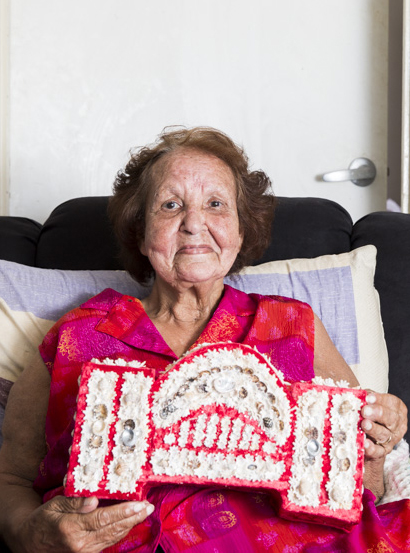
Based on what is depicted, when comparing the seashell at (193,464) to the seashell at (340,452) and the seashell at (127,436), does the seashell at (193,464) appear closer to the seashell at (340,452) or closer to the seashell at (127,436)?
the seashell at (127,436)

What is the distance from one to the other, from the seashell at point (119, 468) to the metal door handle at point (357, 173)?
1935 millimetres

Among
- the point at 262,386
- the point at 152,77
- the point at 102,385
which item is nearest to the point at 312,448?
the point at 262,386

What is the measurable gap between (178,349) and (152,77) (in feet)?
5.35

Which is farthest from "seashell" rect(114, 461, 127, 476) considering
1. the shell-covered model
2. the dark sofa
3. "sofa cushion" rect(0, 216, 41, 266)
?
"sofa cushion" rect(0, 216, 41, 266)

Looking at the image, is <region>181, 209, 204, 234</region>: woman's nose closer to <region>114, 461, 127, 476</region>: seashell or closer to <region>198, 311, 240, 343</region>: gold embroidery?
<region>198, 311, 240, 343</region>: gold embroidery

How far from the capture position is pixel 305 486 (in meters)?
1.01

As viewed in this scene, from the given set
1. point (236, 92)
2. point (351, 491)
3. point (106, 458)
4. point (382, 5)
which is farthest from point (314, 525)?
point (382, 5)

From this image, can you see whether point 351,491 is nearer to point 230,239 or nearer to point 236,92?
point 230,239

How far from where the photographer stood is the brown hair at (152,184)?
1.55m

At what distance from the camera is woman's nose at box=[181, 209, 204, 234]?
1.39m

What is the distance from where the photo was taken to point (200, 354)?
1.05 metres

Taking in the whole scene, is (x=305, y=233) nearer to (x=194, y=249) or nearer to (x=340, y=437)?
(x=194, y=249)

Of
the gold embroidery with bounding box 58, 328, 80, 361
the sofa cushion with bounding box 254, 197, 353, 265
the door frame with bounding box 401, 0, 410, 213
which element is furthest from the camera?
the door frame with bounding box 401, 0, 410, 213

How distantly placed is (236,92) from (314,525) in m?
2.00
